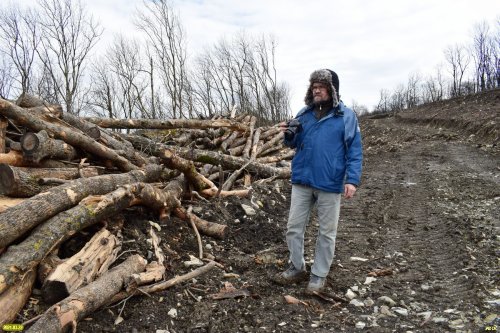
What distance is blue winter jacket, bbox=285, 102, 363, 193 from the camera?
3.55 metres

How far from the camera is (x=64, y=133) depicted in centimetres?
539

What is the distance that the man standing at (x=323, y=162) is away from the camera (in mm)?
3568

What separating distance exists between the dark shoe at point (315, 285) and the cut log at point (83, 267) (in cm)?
193

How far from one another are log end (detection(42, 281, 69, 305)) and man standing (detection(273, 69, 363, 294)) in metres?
1.96

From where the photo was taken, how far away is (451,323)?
2990 mm

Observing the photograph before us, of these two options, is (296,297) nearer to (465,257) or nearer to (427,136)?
(465,257)

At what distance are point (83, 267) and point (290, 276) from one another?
1.96m

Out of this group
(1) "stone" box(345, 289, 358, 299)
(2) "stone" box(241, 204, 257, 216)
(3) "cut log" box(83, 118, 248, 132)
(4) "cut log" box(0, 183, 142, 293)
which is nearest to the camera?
(4) "cut log" box(0, 183, 142, 293)

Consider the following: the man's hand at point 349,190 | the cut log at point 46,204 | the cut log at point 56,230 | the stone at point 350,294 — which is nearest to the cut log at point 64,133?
the cut log at point 46,204

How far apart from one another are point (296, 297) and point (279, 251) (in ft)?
3.78

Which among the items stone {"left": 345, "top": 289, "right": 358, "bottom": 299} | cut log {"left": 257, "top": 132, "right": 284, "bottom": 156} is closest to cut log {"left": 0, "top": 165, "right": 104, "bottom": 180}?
stone {"left": 345, "top": 289, "right": 358, "bottom": 299}

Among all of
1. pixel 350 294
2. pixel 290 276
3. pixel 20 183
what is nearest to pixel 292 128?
pixel 290 276

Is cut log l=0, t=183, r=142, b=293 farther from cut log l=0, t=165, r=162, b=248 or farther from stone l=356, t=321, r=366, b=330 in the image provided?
stone l=356, t=321, r=366, b=330

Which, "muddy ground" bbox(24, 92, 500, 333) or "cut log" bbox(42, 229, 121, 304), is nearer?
"cut log" bbox(42, 229, 121, 304)
